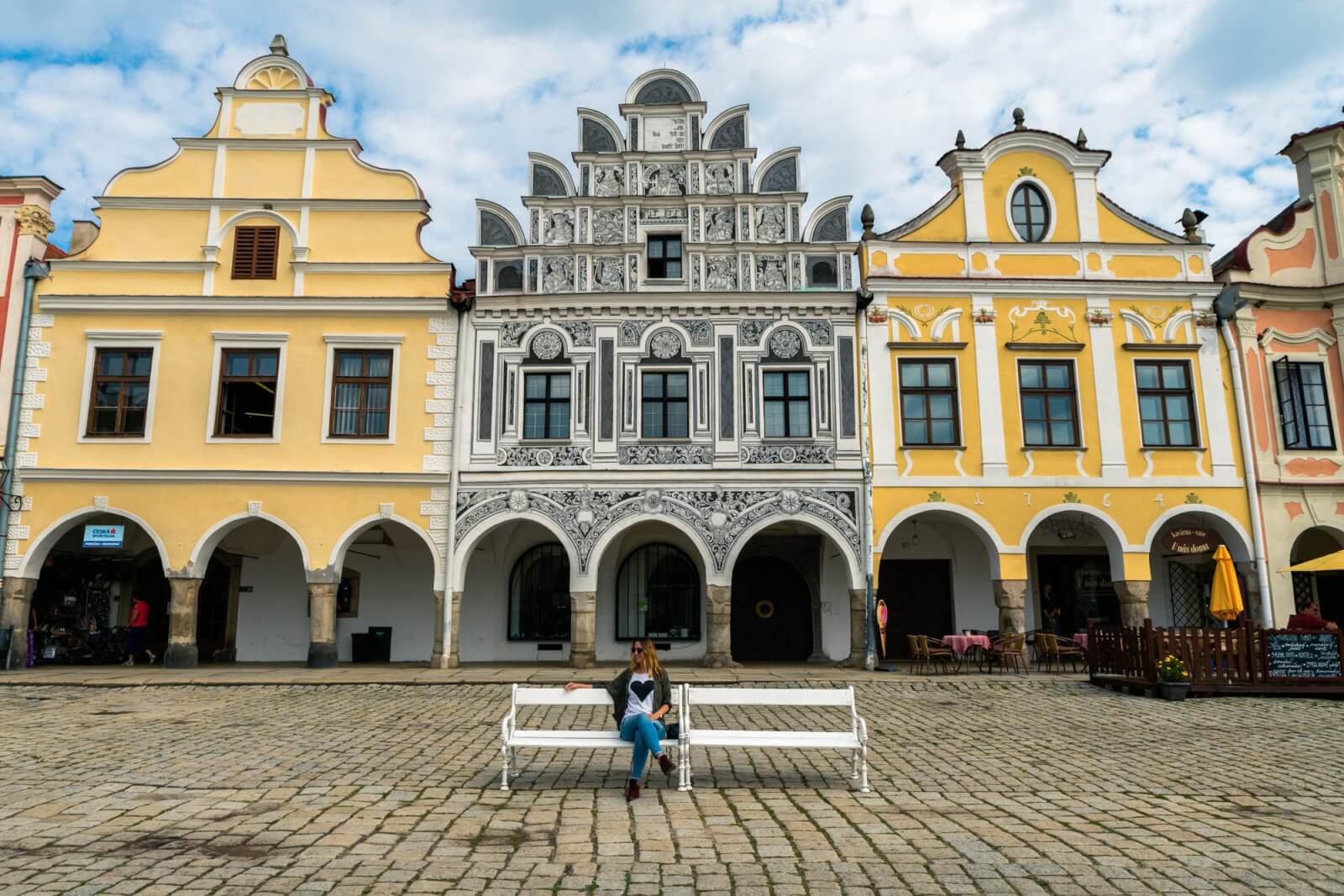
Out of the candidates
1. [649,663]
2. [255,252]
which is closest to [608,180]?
[255,252]

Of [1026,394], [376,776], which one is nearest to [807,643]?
[1026,394]

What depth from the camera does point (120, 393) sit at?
19.8 metres

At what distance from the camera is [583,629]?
61.8 feet

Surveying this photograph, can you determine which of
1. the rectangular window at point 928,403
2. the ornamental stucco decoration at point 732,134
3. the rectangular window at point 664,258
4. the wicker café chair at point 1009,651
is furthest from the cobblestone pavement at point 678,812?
the ornamental stucco decoration at point 732,134

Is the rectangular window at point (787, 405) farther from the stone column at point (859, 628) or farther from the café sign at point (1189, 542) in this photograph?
the café sign at point (1189, 542)

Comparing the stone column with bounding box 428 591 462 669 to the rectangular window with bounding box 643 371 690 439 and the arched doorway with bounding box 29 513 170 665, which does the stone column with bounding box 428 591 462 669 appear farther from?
the arched doorway with bounding box 29 513 170 665

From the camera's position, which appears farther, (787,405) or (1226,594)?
(787,405)

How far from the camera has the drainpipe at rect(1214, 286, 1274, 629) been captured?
62.7 feet

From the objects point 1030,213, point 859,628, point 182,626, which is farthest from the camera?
point 1030,213

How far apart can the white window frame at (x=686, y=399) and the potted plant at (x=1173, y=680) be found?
949cm

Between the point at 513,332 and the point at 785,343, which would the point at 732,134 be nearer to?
the point at 785,343

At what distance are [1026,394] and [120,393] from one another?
19.0m

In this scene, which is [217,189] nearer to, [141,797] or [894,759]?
[141,797]

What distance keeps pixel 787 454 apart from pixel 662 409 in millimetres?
2767
